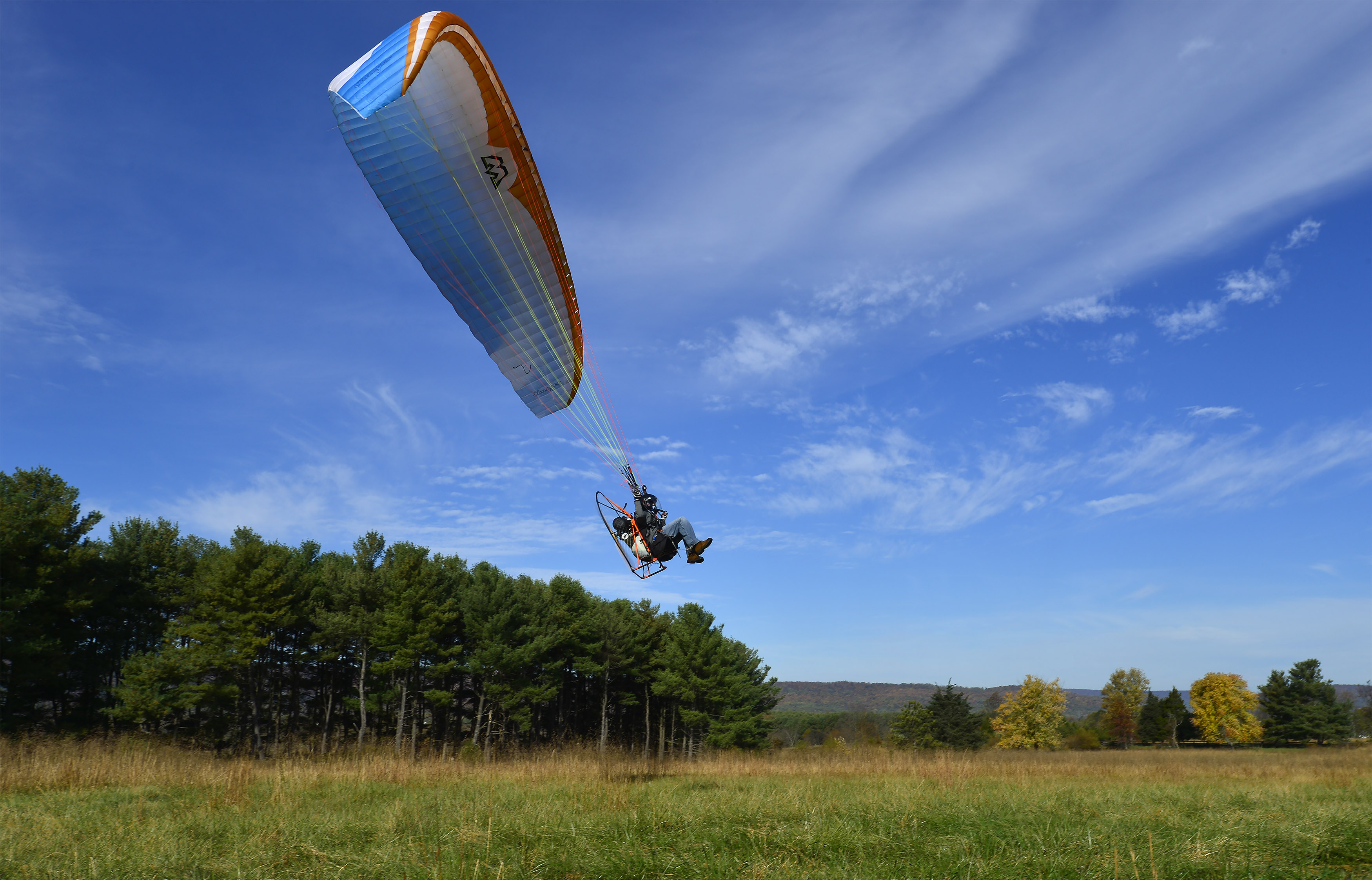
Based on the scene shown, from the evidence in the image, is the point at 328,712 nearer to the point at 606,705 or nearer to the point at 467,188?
the point at 606,705

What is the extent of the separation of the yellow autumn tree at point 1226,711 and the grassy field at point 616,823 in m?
65.2

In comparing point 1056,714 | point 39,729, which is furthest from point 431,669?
point 1056,714

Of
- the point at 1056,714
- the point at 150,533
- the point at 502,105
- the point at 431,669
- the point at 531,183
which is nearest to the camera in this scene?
the point at 502,105

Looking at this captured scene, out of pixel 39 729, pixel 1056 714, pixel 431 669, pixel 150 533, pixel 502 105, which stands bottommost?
pixel 1056 714

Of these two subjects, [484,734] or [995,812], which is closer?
[995,812]

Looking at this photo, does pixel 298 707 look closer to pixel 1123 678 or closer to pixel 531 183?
pixel 531 183

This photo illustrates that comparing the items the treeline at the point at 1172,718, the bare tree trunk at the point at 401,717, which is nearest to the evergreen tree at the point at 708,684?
the treeline at the point at 1172,718

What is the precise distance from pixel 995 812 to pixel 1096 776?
9.29 m

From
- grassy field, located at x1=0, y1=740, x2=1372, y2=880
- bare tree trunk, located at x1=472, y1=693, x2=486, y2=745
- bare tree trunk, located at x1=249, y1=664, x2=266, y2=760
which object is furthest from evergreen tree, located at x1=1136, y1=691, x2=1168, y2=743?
bare tree trunk, located at x1=249, y1=664, x2=266, y2=760

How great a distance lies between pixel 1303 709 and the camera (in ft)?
203

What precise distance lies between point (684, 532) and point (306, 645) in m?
33.9

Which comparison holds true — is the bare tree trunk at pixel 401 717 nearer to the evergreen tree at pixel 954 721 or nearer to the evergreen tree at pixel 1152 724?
the evergreen tree at pixel 954 721

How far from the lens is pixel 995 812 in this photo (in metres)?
8.72

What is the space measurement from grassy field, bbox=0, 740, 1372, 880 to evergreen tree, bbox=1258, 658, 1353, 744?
65470 mm
